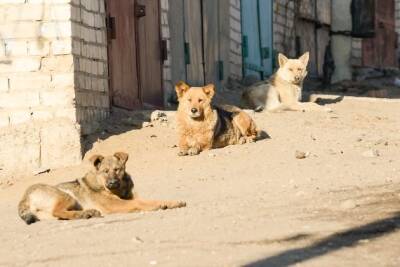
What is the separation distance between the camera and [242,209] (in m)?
7.72

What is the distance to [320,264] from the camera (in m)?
5.45

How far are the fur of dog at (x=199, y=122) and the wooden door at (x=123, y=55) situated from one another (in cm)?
151

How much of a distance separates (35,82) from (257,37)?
367 inches

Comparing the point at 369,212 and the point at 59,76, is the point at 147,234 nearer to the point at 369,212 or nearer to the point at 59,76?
the point at 369,212

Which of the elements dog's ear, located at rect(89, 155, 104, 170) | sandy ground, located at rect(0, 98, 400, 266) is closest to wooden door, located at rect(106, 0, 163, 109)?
sandy ground, located at rect(0, 98, 400, 266)

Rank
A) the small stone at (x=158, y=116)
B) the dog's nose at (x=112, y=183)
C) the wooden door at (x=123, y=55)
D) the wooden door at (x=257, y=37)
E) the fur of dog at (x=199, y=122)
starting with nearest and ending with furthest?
1. the dog's nose at (x=112, y=183)
2. the fur of dog at (x=199, y=122)
3. the wooden door at (x=123, y=55)
4. the small stone at (x=158, y=116)
5. the wooden door at (x=257, y=37)

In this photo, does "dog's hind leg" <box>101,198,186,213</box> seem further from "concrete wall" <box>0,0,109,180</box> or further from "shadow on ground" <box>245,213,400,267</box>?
"concrete wall" <box>0,0,109,180</box>

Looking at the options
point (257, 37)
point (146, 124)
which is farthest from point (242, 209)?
point (257, 37)

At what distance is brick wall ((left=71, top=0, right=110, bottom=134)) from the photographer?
12281mm

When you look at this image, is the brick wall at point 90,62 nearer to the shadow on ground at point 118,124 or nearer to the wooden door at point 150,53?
the shadow on ground at point 118,124

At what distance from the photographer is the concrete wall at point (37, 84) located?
12.0m

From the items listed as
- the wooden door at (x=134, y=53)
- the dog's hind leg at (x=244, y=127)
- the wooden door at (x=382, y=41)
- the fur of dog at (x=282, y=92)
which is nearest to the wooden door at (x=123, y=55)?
the wooden door at (x=134, y=53)

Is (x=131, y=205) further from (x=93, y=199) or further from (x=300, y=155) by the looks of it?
(x=300, y=155)

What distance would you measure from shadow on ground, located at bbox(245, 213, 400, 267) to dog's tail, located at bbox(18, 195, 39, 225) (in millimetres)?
2743
